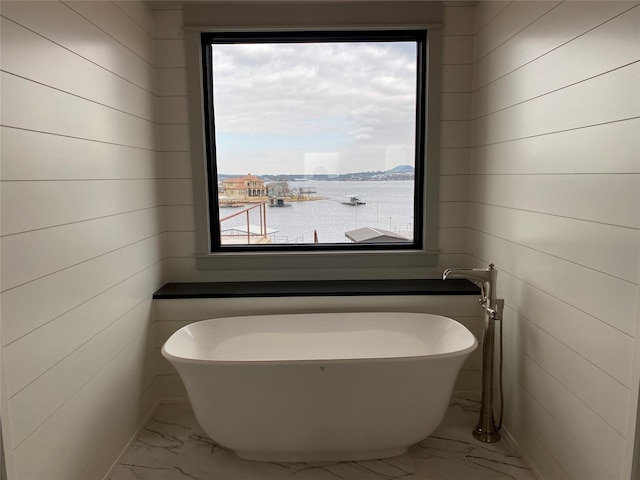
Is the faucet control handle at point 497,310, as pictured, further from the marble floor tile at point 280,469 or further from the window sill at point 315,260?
the marble floor tile at point 280,469

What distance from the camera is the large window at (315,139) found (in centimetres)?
277

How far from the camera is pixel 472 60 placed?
2.71m

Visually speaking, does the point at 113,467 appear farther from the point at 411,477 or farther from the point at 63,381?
the point at 411,477

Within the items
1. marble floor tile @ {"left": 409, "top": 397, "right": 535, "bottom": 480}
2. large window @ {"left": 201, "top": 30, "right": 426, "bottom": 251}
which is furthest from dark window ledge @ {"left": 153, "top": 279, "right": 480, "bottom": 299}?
marble floor tile @ {"left": 409, "top": 397, "right": 535, "bottom": 480}

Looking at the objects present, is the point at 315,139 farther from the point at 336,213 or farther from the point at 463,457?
the point at 463,457

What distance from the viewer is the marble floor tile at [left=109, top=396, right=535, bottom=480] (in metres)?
2.04

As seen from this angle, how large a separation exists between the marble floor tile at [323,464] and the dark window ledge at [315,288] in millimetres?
750

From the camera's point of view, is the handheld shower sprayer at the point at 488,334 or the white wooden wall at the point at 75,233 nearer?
the white wooden wall at the point at 75,233

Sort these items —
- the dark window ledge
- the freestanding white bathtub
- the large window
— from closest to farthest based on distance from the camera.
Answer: the freestanding white bathtub
the dark window ledge
the large window

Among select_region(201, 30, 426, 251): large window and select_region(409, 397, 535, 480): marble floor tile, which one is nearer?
select_region(409, 397, 535, 480): marble floor tile

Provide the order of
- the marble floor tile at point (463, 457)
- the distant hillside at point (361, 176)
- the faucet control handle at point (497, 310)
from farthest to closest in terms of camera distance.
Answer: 1. the distant hillside at point (361, 176)
2. the faucet control handle at point (497, 310)
3. the marble floor tile at point (463, 457)

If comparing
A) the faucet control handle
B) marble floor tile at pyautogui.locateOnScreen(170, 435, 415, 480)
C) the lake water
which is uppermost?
the lake water

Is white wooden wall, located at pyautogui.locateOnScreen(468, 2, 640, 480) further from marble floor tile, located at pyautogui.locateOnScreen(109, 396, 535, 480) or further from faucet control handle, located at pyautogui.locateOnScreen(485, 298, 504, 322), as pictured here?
marble floor tile, located at pyautogui.locateOnScreen(109, 396, 535, 480)

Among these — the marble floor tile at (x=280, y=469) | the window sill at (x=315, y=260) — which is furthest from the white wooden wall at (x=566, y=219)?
the marble floor tile at (x=280, y=469)
